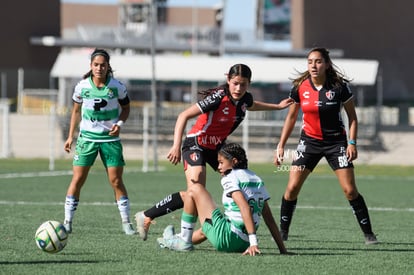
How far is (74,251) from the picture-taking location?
11008 mm

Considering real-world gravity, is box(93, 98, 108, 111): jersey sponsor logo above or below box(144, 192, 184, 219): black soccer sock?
above

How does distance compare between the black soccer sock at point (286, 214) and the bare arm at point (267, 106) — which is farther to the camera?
the black soccer sock at point (286, 214)

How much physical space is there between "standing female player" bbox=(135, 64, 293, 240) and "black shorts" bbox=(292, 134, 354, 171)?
3.22 ft

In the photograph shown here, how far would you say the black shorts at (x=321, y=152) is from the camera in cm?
1238

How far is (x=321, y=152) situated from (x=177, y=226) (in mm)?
2683

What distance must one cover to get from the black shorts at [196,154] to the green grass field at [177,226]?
867 mm

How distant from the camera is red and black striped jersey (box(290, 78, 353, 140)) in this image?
12.3 metres

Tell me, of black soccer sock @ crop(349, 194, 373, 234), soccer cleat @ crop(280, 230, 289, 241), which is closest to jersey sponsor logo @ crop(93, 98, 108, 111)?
soccer cleat @ crop(280, 230, 289, 241)

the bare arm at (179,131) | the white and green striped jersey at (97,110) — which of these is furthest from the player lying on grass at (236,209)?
the white and green striped jersey at (97,110)

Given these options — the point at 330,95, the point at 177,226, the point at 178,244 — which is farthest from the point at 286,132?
the point at 177,226

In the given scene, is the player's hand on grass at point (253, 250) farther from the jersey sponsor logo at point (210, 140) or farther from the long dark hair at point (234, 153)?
the jersey sponsor logo at point (210, 140)

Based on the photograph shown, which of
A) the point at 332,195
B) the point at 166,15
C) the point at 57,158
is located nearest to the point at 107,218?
the point at 332,195

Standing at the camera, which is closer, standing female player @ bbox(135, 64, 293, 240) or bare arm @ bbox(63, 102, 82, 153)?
standing female player @ bbox(135, 64, 293, 240)

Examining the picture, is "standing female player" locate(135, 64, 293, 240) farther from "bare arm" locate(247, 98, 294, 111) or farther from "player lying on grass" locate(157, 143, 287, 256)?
"player lying on grass" locate(157, 143, 287, 256)
